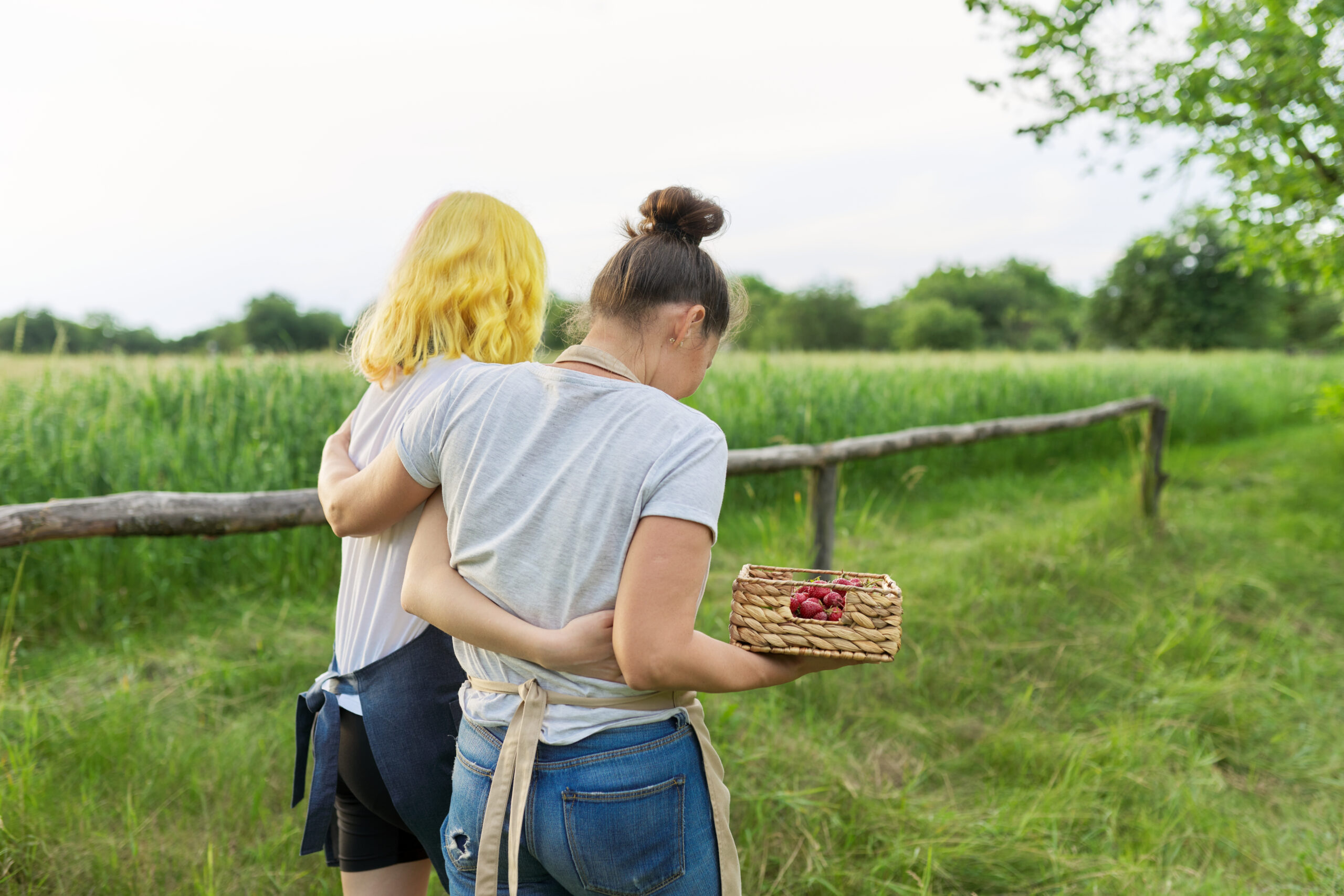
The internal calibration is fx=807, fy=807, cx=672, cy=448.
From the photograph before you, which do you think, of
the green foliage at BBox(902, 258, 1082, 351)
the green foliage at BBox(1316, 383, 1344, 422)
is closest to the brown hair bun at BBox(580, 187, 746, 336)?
the green foliage at BBox(1316, 383, 1344, 422)

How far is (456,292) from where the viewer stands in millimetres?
1387

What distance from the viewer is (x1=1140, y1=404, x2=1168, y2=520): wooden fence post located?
6117mm

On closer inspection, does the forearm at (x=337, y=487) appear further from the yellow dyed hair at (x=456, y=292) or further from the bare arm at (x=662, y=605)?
the bare arm at (x=662, y=605)

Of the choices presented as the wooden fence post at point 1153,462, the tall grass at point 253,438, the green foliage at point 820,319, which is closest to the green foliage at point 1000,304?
the green foliage at point 820,319

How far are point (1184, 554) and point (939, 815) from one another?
4.10 meters

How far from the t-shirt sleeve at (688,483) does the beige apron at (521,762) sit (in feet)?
0.92

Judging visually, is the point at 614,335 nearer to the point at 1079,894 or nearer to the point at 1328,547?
the point at 1079,894

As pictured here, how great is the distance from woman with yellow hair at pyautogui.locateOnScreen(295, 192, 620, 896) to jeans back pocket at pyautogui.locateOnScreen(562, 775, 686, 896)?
406mm

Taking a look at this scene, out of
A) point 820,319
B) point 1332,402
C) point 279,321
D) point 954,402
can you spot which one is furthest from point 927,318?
point 1332,402

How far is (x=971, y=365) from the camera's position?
12547 mm

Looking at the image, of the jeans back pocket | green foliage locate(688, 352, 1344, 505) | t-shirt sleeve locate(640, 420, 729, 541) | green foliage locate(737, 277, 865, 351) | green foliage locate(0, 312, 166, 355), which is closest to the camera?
t-shirt sleeve locate(640, 420, 729, 541)

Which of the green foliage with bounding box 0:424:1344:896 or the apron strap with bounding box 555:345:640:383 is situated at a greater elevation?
the apron strap with bounding box 555:345:640:383

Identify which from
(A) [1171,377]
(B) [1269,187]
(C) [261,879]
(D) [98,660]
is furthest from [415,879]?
(A) [1171,377]

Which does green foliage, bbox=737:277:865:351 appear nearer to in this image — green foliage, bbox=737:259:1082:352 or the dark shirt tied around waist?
green foliage, bbox=737:259:1082:352
